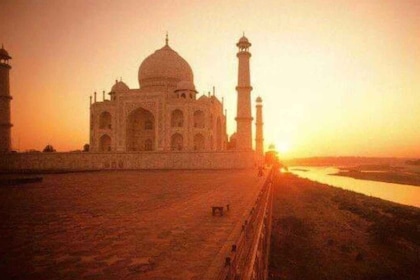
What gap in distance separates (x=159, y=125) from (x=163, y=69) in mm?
7249

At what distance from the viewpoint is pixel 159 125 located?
105ft

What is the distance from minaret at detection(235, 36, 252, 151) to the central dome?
9.13 metres

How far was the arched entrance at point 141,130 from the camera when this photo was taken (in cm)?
3384

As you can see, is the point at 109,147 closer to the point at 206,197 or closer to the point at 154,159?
the point at 154,159

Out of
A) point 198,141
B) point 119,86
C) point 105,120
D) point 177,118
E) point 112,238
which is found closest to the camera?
point 112,238

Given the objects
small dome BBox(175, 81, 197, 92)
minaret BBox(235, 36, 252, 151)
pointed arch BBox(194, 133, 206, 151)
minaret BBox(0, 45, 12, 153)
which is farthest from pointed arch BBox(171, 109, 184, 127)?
minaret BBox(0, 45, 12, 153)

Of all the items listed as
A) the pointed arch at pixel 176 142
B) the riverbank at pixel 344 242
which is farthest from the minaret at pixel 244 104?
Result: the riverbank at pixel 344 242

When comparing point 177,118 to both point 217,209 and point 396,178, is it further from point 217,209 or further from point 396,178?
point 396,178

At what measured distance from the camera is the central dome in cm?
3553

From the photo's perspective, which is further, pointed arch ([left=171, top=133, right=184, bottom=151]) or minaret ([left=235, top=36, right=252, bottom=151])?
pointed arch ([left=171, top=133, right=184, bottom=151])

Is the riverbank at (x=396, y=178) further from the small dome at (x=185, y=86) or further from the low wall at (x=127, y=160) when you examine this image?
the small dome at (x=185, y=86)

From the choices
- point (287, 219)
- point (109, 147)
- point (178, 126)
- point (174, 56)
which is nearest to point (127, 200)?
point (287, 219)

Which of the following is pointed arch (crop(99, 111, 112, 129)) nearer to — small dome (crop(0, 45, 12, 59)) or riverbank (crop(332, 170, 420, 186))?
small dome (crop(0, 45, 12, 59))

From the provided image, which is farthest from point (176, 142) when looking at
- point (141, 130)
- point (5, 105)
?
point (5, 105)
